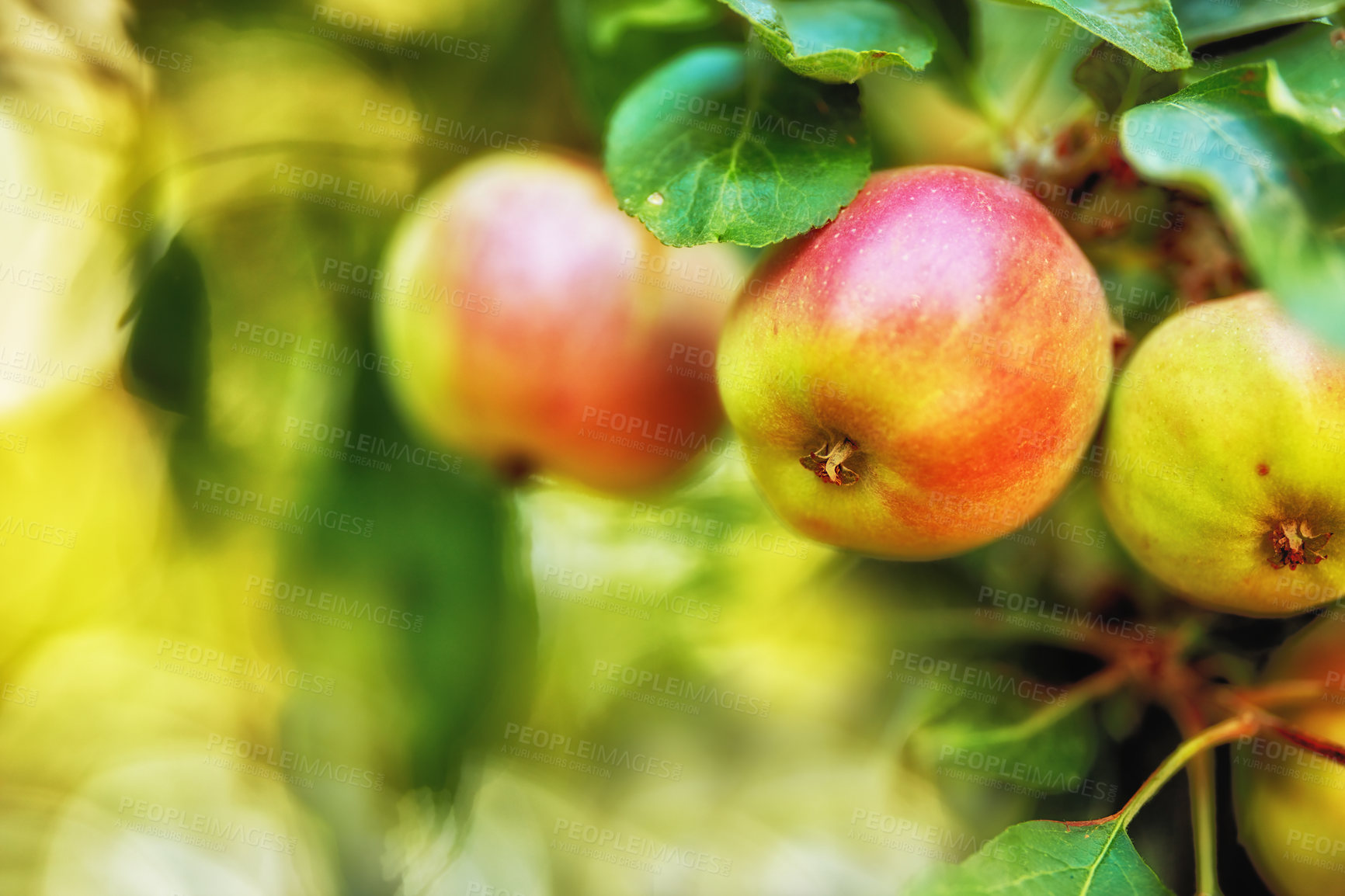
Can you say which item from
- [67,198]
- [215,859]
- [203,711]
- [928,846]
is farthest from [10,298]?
[928,846]

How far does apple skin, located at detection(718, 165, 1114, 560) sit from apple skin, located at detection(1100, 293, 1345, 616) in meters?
0.03

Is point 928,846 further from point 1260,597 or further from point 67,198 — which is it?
point 67,198

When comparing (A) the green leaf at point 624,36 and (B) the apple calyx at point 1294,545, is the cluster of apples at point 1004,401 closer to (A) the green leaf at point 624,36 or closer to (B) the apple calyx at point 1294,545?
(B) the apple calyx at point 1294,545

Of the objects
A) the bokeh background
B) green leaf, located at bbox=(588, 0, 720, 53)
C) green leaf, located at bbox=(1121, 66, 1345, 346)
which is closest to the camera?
green leaf, located at bbox=(1121, 66, 1345, 346)

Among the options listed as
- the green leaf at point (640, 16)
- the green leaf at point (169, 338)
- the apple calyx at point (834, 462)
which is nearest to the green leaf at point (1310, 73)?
the apple calyx at point (834, 462)

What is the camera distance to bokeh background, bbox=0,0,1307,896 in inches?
30.1

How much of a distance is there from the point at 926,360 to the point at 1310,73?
0.81 feet

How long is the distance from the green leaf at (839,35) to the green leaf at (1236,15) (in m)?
0.15

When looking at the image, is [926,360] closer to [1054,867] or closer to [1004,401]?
[1004,401]

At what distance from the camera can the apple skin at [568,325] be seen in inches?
28.7

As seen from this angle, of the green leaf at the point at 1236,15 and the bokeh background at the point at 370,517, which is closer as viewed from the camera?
the green leaf at the point at 1236,15

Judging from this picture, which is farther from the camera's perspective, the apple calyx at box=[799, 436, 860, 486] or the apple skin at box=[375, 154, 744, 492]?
the apple skin at box=[375, 154, 744, 492]

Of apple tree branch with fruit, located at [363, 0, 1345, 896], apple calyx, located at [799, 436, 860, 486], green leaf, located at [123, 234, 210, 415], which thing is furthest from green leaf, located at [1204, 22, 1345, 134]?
green leaf, located at [123, 234, 210, 415]

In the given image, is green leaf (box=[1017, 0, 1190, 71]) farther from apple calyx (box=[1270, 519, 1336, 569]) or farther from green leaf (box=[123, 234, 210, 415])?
green leaf (box=[123, 234, 210, 415])
